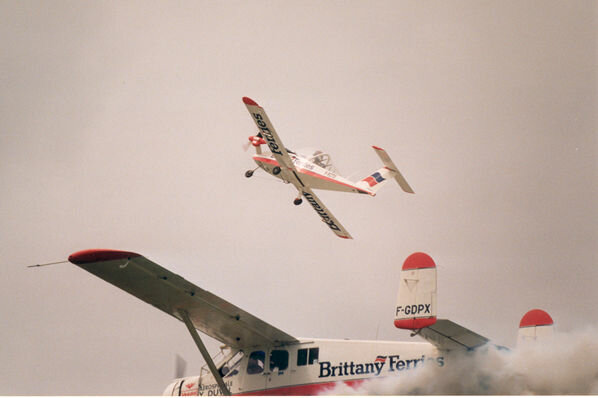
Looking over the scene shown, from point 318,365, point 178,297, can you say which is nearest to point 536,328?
point 318,365

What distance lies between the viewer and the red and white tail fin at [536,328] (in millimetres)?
10898

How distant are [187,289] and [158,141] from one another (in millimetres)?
4171

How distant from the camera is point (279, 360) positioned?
1210 centimetres

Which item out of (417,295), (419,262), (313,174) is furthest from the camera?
(313,174)

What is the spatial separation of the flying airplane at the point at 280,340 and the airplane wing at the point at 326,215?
3251 mm

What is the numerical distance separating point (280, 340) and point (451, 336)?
284 centimetres

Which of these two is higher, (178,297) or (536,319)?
(536,319)

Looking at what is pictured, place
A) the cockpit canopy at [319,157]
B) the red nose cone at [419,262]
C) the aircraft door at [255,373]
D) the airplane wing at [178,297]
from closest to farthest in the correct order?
the red nose cone at [419,262] < the airplane wing at [178,297] < the aircraft door at [255,373] < the cockpit canopy at [319,157]

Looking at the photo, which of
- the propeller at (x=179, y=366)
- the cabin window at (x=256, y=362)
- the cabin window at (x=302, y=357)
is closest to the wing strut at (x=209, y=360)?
the cabin window at (x=256, y=362)

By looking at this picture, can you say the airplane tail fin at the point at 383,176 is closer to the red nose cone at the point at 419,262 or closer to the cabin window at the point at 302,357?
the cabin window at the point at 302,357

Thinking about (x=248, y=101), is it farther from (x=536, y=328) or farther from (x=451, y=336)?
(x=536, y=328)

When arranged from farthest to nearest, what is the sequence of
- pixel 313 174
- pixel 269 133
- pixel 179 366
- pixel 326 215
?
pixel 326 215, pixel 313 174, pixel 179 366, pixel 269 133

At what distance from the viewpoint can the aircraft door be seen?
12.1m

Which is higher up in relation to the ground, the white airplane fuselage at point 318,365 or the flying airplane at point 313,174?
the flying airplane at point 313,174
